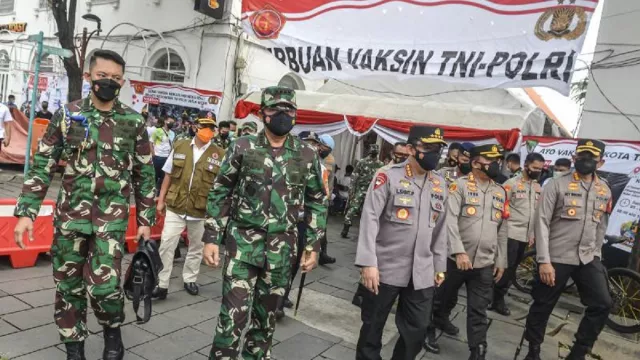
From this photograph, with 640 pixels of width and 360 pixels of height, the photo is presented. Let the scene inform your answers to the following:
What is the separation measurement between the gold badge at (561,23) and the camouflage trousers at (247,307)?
453cm

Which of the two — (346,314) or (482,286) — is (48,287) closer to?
(346,314)

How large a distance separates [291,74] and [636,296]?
11728mm

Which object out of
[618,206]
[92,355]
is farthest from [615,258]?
[92,355]

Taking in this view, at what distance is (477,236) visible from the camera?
395cm

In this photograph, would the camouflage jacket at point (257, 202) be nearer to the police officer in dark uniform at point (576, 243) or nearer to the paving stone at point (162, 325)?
the paving stone at point (162, 325)

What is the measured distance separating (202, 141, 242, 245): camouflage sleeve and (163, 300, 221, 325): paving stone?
162cm

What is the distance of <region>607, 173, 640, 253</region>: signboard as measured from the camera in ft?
19.1

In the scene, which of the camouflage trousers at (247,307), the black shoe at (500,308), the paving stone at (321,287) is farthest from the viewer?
the black shoe at (500,308)

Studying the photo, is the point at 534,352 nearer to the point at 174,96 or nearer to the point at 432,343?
the point at 432,343

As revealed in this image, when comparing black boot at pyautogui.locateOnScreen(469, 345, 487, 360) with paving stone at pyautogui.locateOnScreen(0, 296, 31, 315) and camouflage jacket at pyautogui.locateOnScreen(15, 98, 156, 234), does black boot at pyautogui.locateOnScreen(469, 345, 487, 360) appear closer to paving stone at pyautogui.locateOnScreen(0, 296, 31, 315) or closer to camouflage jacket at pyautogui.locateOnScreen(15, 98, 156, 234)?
camouflage jacket at pyautogui.locateOnScreen(15, 98, 156, 234)

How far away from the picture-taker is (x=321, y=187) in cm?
307

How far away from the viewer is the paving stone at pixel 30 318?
3.53 meters

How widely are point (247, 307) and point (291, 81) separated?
1307 centimetres

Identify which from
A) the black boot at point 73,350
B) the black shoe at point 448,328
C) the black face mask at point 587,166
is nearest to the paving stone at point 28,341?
the black boot at point 73,350
